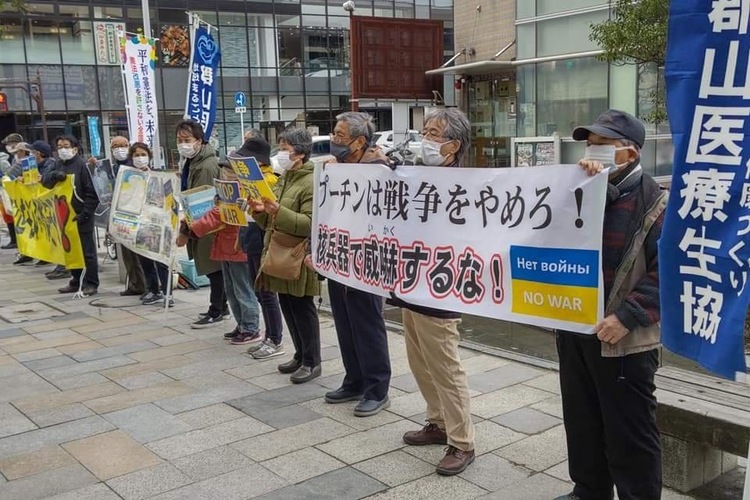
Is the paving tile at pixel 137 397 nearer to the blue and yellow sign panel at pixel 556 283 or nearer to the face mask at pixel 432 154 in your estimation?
the face mask at pixel 432 154

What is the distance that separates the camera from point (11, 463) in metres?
3.96

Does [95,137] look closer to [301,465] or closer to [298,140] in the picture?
[298,140]

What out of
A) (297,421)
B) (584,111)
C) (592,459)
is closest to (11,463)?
(297,421)

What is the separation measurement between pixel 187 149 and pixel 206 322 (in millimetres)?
1738

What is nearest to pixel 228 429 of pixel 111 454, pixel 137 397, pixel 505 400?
pixel 111 454

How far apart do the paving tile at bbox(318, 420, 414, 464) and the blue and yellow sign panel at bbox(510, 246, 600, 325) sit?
131 cm

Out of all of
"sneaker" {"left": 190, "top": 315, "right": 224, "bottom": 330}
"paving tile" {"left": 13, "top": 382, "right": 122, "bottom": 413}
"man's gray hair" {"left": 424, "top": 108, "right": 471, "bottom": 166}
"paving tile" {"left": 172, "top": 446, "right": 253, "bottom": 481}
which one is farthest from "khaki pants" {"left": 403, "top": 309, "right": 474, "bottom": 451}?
"sneaker" {"left": 190, "top": 315, "right": 224, "bottom": 330}

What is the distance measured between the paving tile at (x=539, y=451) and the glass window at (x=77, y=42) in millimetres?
30623

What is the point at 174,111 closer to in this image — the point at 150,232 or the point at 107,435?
the point at 150,232

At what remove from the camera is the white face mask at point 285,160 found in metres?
4.99

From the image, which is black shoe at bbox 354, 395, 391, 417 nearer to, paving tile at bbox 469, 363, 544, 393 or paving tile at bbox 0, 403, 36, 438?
paving tile at bbox 469, 363, 544, 393

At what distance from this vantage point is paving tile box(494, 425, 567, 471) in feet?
12.4

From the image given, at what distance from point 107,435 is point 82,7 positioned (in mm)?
30502

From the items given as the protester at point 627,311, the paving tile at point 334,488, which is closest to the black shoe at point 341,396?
the paving tile at point 334,488
